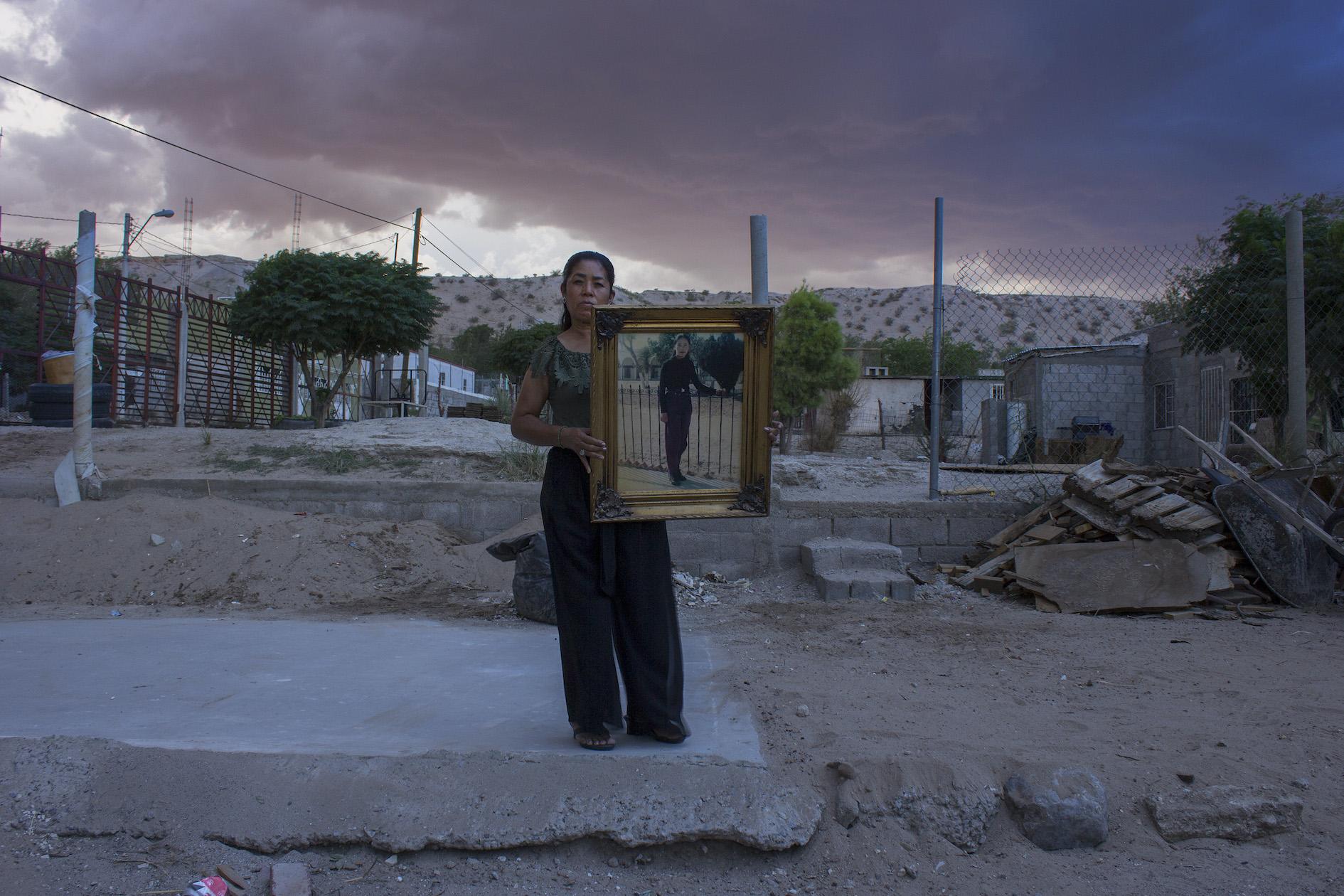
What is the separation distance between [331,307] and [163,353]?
5304mm

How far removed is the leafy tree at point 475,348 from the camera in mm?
49938

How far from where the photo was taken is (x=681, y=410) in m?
2.76

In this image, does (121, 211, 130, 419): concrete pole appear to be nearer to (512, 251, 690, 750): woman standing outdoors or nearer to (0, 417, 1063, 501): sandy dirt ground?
(0, 417, 1063, 501): sandy dirt ground

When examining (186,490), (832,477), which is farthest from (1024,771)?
(186,490)

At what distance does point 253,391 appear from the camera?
19.1m

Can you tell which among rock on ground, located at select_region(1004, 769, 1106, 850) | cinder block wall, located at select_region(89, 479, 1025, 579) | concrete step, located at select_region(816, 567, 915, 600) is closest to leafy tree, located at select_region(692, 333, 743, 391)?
rock on ground, located at select_region(1004, 769, 1106, 850)

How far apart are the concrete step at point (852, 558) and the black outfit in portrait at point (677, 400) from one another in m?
3.97

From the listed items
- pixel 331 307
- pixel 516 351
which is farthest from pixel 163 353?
pixel 516 351

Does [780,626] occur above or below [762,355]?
below

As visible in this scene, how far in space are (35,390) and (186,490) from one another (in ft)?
18.0

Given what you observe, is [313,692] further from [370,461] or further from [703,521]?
[370,461]

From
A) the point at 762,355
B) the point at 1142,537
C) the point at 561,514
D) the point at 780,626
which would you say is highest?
the point at 762,355

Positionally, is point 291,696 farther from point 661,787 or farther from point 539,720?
point 661,787

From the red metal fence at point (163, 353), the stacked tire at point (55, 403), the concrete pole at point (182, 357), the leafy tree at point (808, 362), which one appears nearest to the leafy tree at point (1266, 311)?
the stacked tire at point (55, 403)
